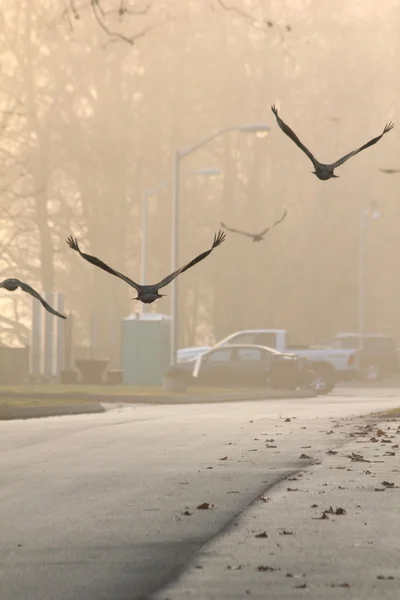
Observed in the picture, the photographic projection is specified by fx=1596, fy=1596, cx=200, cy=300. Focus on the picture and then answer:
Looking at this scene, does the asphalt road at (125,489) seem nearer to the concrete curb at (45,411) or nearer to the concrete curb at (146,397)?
the concrete curb at (45,411)

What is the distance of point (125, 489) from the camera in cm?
1474

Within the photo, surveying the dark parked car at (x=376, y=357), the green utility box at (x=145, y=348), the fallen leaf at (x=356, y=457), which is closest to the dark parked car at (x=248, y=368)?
the green utility box at (x=145, y=348)

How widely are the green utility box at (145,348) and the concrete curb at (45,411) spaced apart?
1389cm

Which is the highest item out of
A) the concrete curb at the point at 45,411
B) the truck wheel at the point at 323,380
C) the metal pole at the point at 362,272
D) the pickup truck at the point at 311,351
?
the metal pole at the point at 362,272

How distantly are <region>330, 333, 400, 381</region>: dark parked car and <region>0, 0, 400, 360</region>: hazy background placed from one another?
616 cm

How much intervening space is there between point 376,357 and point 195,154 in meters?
11.1

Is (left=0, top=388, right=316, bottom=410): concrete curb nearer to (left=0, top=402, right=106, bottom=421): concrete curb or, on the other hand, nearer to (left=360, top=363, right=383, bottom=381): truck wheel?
(left=0, top=402, right=106, bottom=421): concrete curb

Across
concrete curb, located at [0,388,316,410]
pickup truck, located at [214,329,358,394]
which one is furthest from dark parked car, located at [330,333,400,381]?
concrete curb, located at [0,388,316,410]

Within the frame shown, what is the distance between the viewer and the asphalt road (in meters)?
9.54

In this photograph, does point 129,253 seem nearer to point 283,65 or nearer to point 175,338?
point 283,65

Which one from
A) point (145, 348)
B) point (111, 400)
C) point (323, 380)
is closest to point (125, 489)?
point (111, 400)

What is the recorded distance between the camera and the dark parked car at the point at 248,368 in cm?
4484

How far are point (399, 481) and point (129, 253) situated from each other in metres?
49.0

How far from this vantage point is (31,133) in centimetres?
6053
